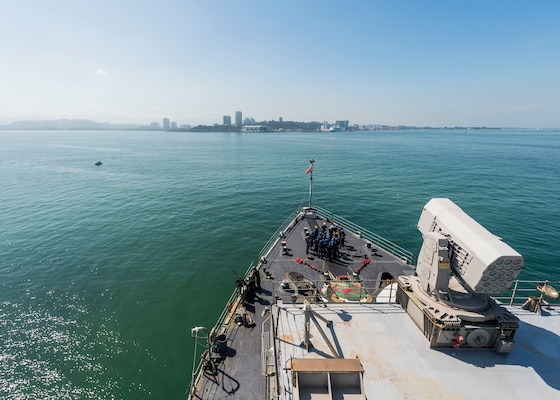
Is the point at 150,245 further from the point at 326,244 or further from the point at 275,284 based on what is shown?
the point at 326,244

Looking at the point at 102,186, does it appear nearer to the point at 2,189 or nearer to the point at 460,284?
the point at 2,189

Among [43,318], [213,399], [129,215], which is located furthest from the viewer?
[129,215]

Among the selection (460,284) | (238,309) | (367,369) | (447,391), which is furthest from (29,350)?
(460,284)

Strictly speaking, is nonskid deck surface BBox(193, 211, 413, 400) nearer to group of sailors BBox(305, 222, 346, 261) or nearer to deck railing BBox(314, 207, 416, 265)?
group of sailors BBox(305, 222, 346, 261)

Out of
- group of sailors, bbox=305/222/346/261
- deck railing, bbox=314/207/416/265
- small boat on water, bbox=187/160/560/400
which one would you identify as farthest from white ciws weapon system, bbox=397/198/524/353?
group of sailors, bbox=305/222/346/261

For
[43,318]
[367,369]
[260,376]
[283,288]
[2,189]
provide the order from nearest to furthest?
[367,369]
[260,376]
[283,288]
[43,318]
[2,189]

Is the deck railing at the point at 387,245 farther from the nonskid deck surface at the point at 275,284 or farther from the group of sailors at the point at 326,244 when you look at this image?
the group of sailors at the point at 326,244
